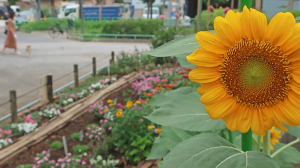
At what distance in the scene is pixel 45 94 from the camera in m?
5.07

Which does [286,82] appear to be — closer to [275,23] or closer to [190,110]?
[275,23]

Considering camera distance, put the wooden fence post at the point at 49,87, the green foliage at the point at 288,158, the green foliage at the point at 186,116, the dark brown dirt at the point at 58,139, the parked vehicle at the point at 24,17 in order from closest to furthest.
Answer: the green foliage at the point at 186,116 < the green foliage at the point at 288,158 < the dark brown dirt at the point at 58,139 < the wooden fence post at the point at 49,87 < the parked vehicle at the point at 24,17

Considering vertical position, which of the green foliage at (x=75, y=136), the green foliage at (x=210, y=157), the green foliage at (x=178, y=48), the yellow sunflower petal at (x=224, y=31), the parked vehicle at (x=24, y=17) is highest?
the parked vehicle at (x=24, y=17)

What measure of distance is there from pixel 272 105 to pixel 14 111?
4148mm

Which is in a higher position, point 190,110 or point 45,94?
point 190,110

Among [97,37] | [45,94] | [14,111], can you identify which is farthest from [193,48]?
[97,37]

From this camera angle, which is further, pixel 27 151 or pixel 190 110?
pixel 27 151

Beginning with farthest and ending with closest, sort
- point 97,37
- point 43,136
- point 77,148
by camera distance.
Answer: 1. point 97,37
2. point 43,136
3. point 77,148

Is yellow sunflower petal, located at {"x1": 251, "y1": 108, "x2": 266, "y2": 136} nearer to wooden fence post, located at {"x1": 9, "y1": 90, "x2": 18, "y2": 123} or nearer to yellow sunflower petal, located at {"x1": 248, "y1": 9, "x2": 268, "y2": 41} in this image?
yellow sunflower petal, located at {"x1": 248, "y1": 9, "x2": 268, "y2": 41}

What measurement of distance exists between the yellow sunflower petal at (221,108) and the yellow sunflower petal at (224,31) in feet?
0.44

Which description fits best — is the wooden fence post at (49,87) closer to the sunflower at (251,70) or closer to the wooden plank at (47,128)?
the wooden plank at (47,128)

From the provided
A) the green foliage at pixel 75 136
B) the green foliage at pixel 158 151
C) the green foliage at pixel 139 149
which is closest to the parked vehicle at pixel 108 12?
the green foliage at pixel 75 136

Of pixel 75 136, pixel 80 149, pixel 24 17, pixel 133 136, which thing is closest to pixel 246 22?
pixel 133 136

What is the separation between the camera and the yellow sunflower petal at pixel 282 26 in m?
0.60
